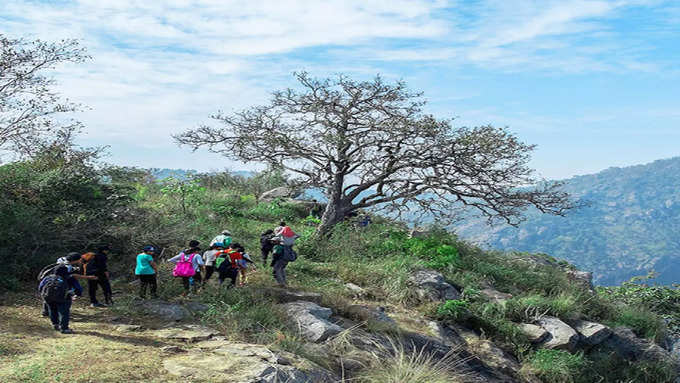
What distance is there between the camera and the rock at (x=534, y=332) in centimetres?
1155

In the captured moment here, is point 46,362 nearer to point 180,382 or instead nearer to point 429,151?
point 180,382

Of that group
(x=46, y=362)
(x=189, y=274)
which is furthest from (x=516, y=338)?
(x=46, y=362)

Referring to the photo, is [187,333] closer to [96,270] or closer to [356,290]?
[96,270]

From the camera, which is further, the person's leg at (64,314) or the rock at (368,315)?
the rock at (368,315)

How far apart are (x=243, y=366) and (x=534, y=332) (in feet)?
24.5

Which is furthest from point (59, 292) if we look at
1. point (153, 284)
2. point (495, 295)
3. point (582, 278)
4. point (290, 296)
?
point (582, 278)

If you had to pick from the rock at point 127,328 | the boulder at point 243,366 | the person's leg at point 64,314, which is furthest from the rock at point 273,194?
the boulder at point 243,366

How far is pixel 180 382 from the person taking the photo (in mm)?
6109

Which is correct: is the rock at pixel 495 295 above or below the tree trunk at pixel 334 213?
below

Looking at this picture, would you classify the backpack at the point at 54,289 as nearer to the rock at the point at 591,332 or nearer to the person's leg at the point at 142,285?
the person's leg at the point at 142,285

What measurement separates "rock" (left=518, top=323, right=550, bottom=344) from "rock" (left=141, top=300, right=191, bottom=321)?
7379mm

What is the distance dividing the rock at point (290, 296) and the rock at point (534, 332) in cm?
487

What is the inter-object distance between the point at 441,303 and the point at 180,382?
7.21 meters

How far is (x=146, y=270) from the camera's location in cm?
949
